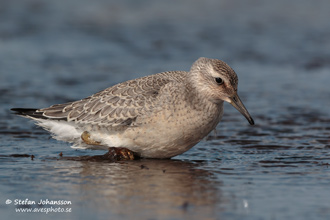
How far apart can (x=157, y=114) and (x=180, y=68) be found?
6.87 metres

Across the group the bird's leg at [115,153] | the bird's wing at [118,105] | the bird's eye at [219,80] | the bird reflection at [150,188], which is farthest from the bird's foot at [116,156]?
the bird's eye at [219,80]

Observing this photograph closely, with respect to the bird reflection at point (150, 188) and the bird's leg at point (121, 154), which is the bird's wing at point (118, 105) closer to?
the bird's leg at point (121, 154)

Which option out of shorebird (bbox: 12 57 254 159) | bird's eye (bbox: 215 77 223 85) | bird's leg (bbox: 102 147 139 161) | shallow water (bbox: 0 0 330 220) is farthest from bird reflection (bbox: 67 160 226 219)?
bird's eye (bbox: 215 77 223 85)

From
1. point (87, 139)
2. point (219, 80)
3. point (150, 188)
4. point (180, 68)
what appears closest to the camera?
point (150, 188)

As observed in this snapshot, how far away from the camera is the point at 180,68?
15.4m

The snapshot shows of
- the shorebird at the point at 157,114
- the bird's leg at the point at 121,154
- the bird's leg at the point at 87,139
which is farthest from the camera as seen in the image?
the bird's leg at the point at 87,139

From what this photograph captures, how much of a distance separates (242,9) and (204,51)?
19.6ft

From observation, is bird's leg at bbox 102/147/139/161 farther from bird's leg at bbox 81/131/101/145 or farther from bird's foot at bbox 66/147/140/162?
bird's leg at bbox 81/131/101/145

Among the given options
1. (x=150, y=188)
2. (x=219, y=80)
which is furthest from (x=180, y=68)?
(x=150, y=188)

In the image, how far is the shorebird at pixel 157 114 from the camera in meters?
8.59

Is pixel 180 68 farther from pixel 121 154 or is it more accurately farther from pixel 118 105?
pixel 121 154

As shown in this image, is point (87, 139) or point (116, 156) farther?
point (87, 139)

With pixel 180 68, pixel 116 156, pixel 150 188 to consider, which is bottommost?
pixel 150 188

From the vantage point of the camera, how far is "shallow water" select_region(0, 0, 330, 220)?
6926 millimetres
